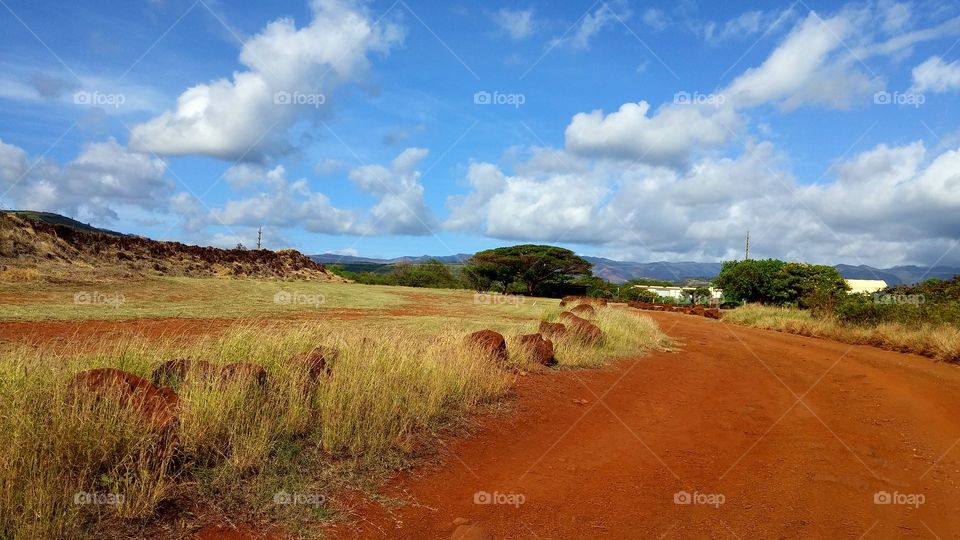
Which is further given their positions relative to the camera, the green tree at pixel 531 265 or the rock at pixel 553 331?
the green tree at pixel 531 265

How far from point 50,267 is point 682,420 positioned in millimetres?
23116

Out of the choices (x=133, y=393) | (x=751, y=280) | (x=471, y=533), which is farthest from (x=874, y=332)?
(x=133, y=393)

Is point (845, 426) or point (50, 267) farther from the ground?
point (50, 267)

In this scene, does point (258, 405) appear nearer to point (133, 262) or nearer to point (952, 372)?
point (952, 372)

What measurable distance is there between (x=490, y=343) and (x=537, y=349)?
1384 mm

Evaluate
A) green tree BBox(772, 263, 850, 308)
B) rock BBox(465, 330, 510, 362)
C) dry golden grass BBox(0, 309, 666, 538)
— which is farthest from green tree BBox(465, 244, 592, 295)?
dry golden grass BBox(0, 309, 666, 538)

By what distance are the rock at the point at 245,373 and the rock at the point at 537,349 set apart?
5.29 m

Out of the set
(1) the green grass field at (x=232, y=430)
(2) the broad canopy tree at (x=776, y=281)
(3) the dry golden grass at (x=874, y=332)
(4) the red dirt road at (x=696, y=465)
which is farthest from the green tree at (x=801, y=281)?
(1) the green grass field at (x=232, y=430)

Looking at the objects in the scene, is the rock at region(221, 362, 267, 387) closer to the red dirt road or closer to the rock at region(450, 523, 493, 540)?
the red dirt road

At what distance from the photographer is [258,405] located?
208 inches

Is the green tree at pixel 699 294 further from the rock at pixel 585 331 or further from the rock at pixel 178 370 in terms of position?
the rock at pixel 178 370

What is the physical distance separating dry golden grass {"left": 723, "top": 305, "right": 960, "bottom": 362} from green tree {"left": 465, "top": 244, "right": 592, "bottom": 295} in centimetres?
1688

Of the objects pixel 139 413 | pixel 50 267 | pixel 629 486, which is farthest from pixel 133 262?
pixel 629 486

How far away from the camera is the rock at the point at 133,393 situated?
429 centimetres
